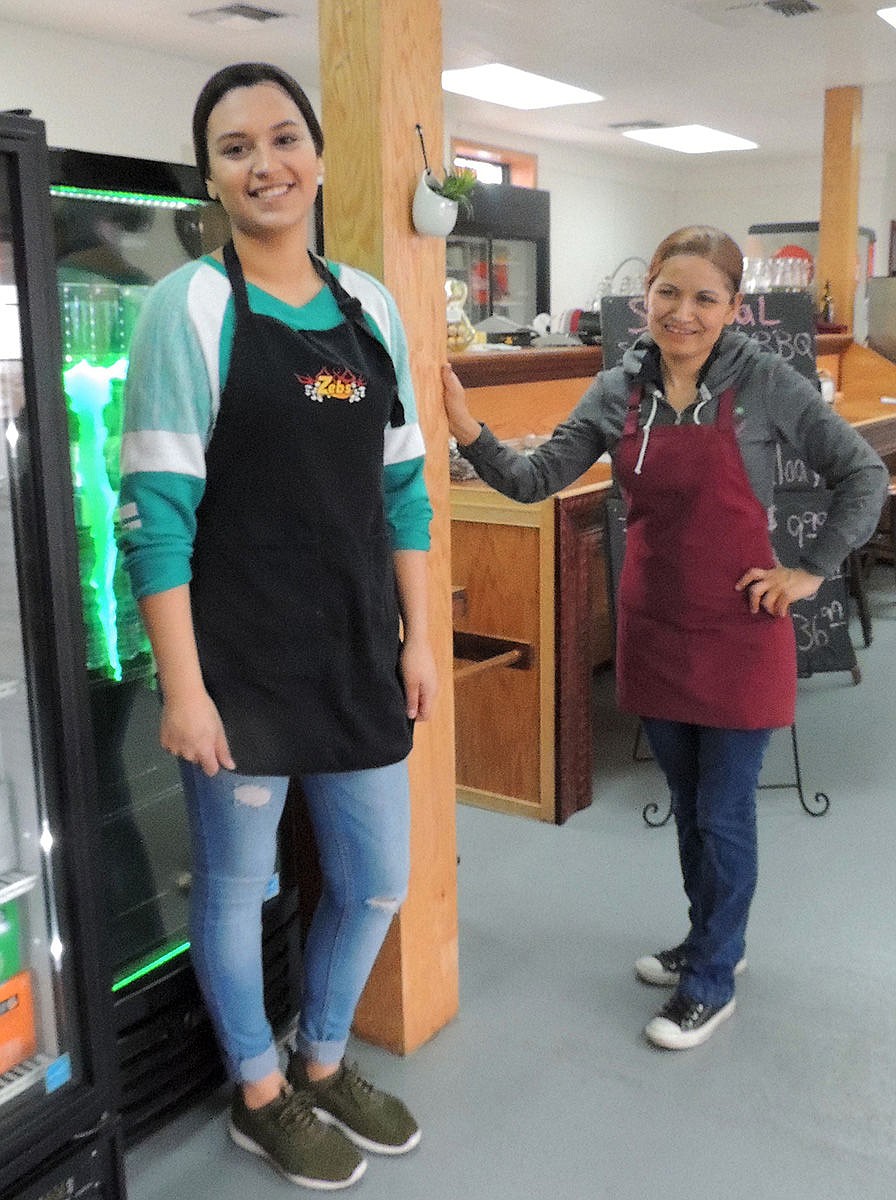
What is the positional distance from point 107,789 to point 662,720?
97 centimetres

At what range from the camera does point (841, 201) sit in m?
7.65

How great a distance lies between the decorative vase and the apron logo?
1.37ft

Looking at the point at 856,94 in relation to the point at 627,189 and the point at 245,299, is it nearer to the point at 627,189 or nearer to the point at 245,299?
the point at 627,189

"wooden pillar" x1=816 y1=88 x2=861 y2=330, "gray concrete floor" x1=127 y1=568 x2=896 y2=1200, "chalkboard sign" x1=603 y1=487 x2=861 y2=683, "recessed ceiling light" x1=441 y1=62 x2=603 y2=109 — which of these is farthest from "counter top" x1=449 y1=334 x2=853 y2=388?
"recessed ceiling light" x1=441 y1=62 x2=603 y2=109

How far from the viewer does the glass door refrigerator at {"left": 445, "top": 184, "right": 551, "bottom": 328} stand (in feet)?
31.5

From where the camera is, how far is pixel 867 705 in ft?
13.1

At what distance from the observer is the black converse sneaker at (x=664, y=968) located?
2.27m

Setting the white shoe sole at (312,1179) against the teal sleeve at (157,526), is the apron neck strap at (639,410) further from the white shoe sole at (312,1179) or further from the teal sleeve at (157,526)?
the white shoe sole at (312,1179)

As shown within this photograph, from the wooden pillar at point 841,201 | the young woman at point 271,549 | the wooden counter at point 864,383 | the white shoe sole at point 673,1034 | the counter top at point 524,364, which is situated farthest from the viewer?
the wooden pillar at point 841,201

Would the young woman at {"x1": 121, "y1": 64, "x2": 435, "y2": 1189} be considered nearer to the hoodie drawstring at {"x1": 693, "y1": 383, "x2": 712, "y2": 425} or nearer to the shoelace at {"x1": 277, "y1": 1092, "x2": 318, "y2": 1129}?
the shoelace at {"x1": 277, "y1": 1092, "x2": 318, "y2": 1129}

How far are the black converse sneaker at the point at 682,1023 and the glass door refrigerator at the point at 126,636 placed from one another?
0.69 m

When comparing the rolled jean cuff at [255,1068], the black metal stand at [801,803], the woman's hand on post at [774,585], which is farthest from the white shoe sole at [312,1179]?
the black metal stand at [801,803]

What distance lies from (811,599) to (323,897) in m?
2.31

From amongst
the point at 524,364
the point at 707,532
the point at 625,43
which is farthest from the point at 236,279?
the point at 625,43
